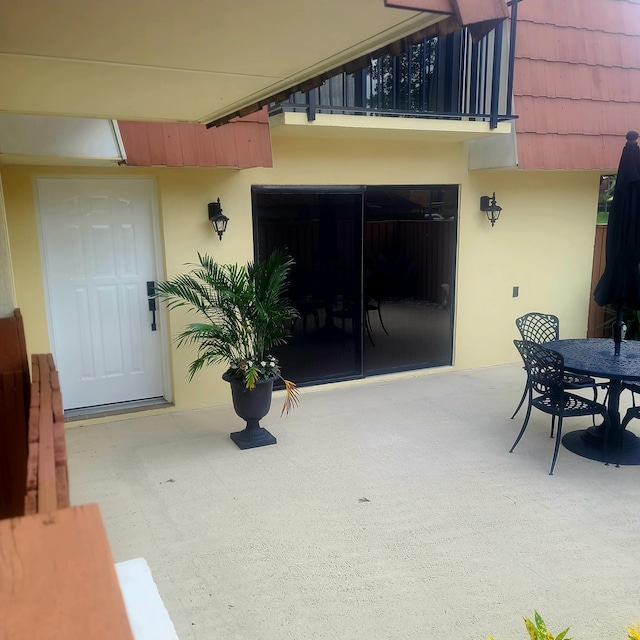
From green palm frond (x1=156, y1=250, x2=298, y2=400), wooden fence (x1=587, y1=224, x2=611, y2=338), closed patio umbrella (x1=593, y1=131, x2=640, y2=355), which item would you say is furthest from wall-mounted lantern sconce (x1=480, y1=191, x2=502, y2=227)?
green palm frond (x1=156, y1=250, x2=298, y2=400)

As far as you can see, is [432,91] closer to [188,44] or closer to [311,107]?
[311,107]

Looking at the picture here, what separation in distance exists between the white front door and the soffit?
6.11 feet

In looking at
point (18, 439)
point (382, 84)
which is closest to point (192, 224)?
point (382, 84)

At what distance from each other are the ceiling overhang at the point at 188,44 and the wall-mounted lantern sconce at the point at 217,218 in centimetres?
209

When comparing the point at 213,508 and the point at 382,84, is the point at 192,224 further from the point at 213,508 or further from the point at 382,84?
the point at 213,508

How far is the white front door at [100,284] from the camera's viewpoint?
5070 millimetres

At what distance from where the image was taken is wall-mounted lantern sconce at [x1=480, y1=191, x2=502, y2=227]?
6684 mm

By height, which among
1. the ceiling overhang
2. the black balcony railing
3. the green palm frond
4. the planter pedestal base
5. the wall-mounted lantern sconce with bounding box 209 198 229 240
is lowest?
the planter pedestal base

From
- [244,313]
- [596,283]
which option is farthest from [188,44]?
[596,283]

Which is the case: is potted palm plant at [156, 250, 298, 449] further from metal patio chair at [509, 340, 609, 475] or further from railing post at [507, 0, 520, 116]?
railing post at [507, 0, 520, 116]

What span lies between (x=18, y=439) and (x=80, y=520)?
2.49 meters

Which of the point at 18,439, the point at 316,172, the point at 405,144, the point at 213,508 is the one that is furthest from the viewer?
the point at 405,144

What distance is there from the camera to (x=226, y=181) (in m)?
5.51

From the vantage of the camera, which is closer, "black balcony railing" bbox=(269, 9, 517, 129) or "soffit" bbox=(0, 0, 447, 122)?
"soffit" bbox=(0, 0, 447, 122)
